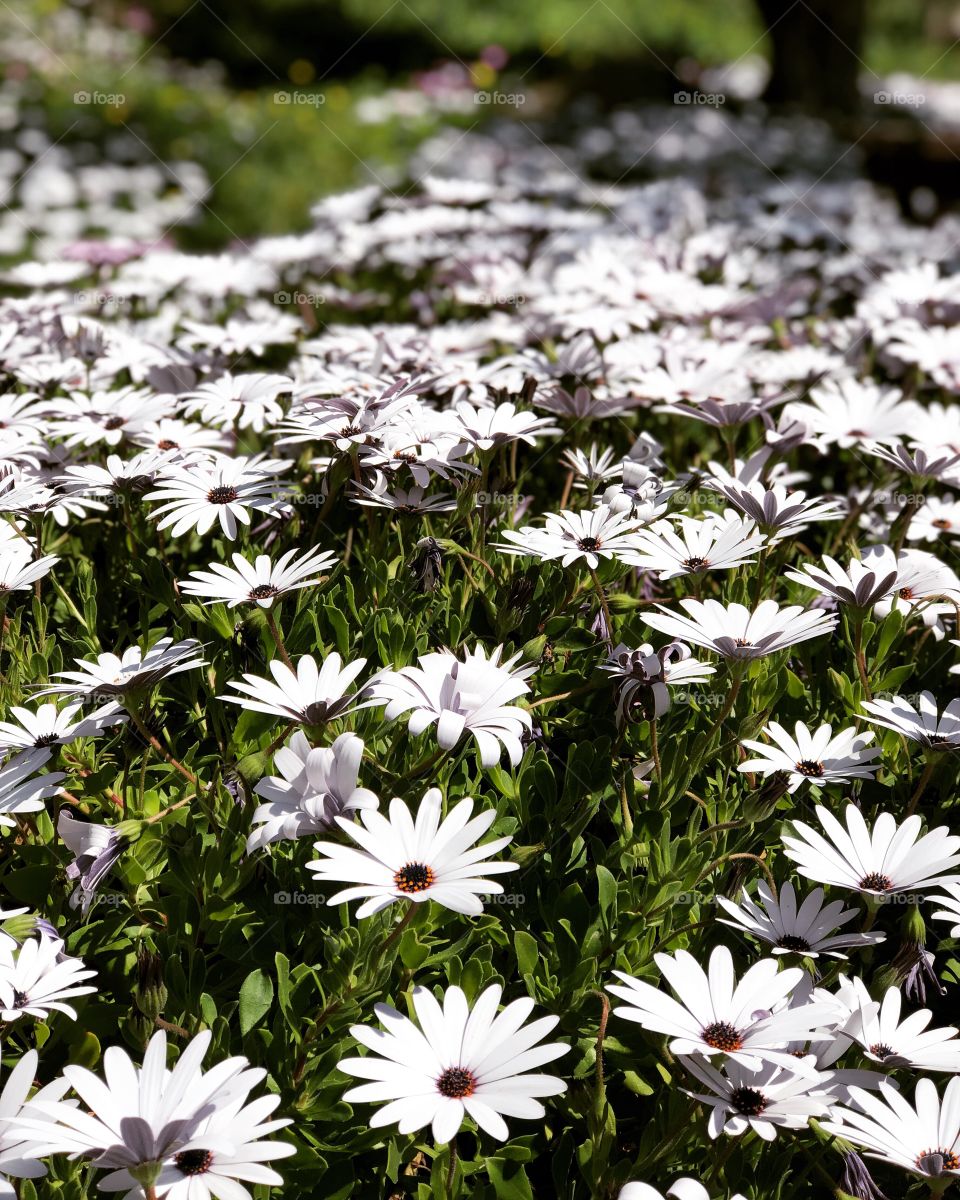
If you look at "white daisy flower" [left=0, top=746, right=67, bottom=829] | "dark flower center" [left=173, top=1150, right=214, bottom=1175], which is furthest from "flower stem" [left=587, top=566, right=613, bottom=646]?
"dark flower center" [left=173, top=1150, right=214, bottom=1175]

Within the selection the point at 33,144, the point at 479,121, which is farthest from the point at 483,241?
the point at 479,121

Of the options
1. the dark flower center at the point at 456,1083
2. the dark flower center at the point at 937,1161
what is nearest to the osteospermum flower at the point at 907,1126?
the dark flower center at the point at 937,1161

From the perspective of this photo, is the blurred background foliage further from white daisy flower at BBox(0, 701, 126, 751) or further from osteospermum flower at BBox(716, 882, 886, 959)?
osteospermum flower at BBox(716, 882, 886, 959)

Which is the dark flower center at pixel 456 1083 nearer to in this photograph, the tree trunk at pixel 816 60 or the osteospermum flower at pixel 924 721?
the osteospermum flower at pixel 924 721

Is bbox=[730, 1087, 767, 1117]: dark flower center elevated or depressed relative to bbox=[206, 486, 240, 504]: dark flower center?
depressed

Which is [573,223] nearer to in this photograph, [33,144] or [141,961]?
[141,961]

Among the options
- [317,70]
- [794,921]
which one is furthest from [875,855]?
[317,70]
